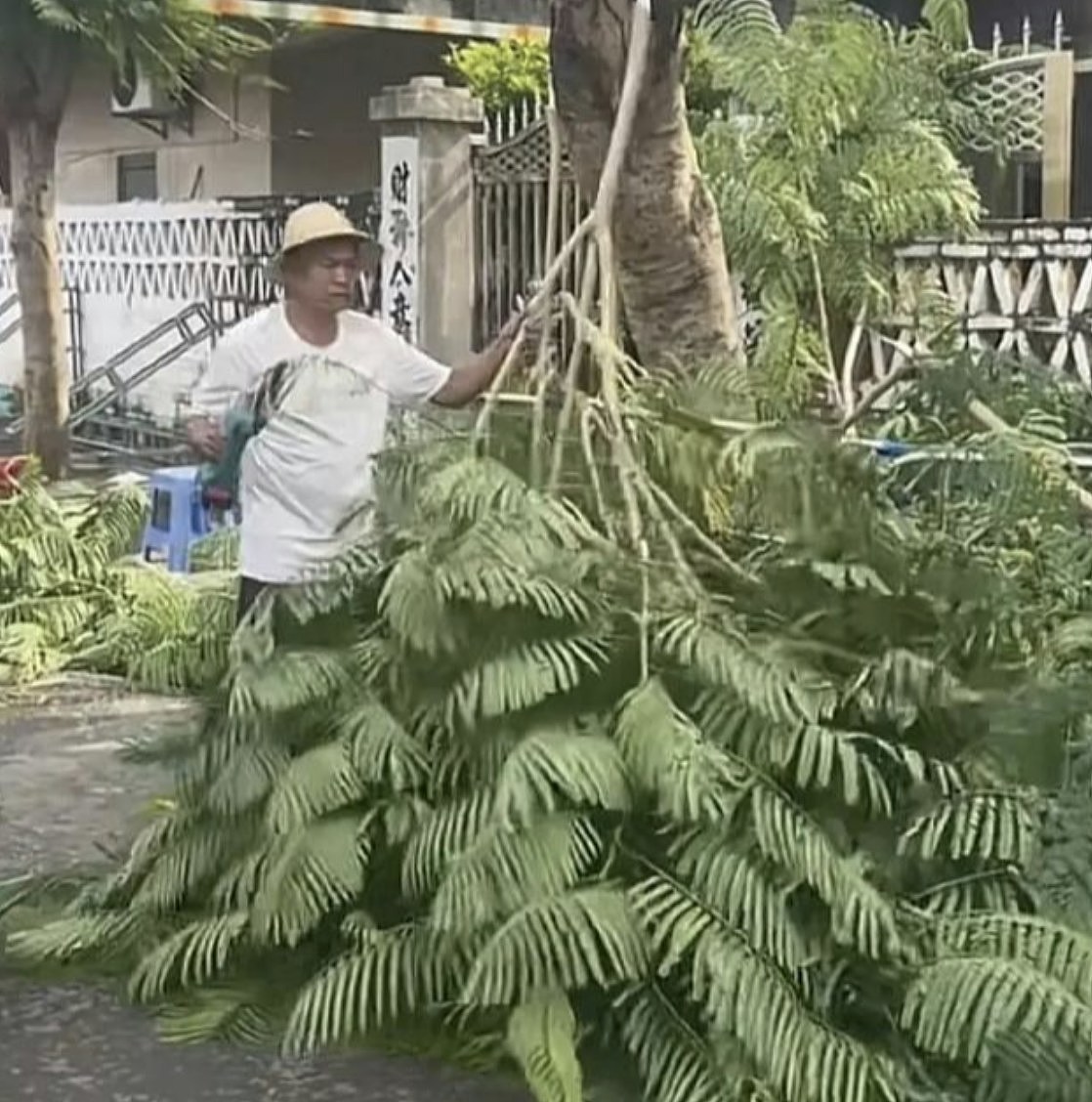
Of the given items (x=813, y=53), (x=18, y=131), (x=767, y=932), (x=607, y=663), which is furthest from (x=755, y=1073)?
(x=18, y=131)

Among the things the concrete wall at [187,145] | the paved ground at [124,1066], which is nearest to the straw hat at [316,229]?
the paved ground at [124,1066]

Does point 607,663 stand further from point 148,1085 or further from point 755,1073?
point 148,1085

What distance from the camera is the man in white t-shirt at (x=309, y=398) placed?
541cm

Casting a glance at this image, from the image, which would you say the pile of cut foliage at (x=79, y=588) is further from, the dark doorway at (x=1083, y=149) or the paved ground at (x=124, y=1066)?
the dark doorway at (x=1083, y=149)

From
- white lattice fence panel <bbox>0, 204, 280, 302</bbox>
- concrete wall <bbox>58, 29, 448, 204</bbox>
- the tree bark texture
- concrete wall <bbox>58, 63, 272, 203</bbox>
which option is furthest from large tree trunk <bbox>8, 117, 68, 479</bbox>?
concrete wall <bbox>58, 29, 448, 204</bbox>

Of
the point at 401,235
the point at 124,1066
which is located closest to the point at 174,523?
the point at 401,235

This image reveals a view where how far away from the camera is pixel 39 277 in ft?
43.6

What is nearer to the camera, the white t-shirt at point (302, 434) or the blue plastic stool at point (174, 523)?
the white t-shirt at point (302, 434)

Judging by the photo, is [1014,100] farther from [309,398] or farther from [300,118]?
[300,118]

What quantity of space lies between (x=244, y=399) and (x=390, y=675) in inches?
47.4

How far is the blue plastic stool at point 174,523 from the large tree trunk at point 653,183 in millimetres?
4728

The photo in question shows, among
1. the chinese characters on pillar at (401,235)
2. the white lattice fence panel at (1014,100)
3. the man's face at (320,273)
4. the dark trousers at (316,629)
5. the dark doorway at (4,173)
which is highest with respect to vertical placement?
the dark doorway at (4,173)

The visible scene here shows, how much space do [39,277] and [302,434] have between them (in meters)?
8.40

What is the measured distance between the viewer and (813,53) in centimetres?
844
